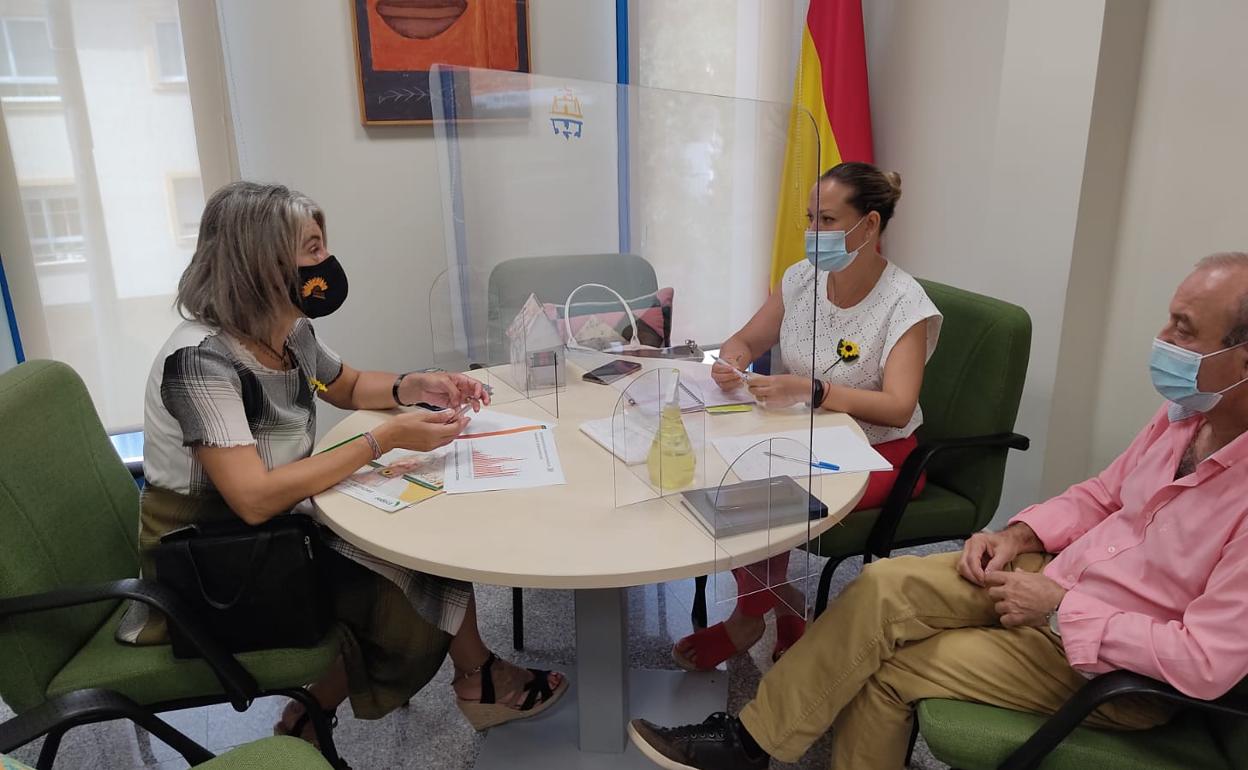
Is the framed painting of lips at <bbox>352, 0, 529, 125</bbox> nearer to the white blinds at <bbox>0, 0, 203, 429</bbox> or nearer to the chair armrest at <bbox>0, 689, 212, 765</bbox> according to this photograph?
the white blinds at <bbox>0, 0, 203, 429</bbox>

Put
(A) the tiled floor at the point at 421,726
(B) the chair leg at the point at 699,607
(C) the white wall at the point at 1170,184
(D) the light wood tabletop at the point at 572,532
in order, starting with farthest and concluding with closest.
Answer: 1. (B) the chair leg at the point at 699,607
2. (C) the white wall at the point at 1170,184
3. (A) the tiled floor at the point at 421,726
4. (D) the light wood tabletop at the point at 572,532

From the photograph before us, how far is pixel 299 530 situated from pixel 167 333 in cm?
179

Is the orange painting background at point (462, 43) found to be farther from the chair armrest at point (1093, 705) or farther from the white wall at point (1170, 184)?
the chair armrest at point (1093, 705)

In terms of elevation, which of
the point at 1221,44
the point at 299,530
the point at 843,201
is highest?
the point at 1221,44

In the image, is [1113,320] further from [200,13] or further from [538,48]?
[200,13]

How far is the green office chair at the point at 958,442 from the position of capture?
1.92 meters

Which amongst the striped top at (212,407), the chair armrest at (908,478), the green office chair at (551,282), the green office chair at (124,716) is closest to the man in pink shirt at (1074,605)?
the chair armrest at (908,478)

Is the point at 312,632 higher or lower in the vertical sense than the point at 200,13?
lower

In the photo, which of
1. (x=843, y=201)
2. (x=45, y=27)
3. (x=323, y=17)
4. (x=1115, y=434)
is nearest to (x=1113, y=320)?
(x=1115, y=434)

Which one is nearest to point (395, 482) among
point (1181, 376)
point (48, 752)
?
point (48, 752)

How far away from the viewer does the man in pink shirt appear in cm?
121

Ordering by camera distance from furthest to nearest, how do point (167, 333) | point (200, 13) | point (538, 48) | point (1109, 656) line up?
point (538, 48) < point (167, 333) < point (200, 13) < point (1109, 656)

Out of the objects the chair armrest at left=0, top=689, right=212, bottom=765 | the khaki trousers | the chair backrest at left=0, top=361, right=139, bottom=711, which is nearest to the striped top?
the chair backrest at left=0, top=361, right=139, bottom=711

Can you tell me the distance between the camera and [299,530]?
142 cm
